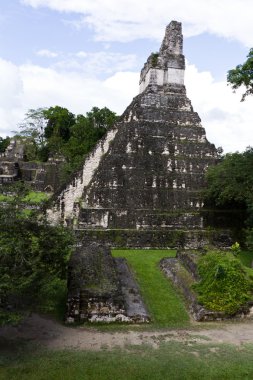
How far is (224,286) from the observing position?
12.0 m

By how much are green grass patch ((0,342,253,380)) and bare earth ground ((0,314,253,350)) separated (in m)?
0.49

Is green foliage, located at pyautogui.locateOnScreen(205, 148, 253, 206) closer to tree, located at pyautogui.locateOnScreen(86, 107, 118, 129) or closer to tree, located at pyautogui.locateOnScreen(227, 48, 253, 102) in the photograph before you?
tree, located at pyautogui.locateOnScreen(227, 48, 253, 102)

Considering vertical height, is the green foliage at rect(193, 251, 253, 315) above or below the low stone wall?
below

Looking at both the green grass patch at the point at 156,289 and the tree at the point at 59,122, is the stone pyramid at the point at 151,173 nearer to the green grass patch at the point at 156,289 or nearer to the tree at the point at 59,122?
the green grass patch at the point at 156,289

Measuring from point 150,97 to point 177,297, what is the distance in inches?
475

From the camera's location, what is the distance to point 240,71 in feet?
51.6

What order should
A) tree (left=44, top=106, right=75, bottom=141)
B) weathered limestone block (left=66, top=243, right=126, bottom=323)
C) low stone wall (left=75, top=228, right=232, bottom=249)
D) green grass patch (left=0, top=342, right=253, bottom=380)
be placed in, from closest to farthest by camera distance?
green grass patch (left=0, top=342, right=253, bottom=380) → weathered limestone block (left=66, top=243, right=126, bottom=323) → low stone wall (left=75, top=228, right=232, bottom=249) → tree (left=44, top=106, right=75, bottom=141)

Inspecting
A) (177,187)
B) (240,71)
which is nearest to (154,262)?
(177,187)

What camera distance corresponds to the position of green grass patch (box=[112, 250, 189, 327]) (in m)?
11.4

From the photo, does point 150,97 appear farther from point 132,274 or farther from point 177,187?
point 132,274

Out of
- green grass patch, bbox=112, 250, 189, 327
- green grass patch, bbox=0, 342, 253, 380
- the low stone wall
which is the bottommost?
green grass patch, bbox=0, 342, 253, 380

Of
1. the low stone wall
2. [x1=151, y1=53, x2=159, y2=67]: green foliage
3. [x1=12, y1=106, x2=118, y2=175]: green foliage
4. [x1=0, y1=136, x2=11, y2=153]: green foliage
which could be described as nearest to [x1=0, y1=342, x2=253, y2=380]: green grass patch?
the low stone wall

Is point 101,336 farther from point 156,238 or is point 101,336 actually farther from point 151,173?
point 151,173

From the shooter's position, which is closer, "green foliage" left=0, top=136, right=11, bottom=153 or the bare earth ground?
the bare earth ground
